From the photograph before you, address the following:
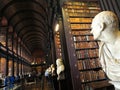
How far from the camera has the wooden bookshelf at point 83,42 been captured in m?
3.26

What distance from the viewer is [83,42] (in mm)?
3490

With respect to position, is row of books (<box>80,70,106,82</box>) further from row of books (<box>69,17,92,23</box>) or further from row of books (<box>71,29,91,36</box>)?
row of books (<box>69,17,92,23</box>)

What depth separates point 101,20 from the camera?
3.50ft

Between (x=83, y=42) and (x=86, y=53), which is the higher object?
(x=83, y=42)

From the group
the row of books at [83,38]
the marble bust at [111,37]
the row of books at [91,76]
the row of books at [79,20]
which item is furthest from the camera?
the row of books at [79,20]

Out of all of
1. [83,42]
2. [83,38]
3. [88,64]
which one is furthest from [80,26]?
[88,64]

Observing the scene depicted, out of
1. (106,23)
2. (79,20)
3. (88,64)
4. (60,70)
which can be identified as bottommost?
(60,70)

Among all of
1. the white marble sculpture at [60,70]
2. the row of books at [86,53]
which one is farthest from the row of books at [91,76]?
the white marble sculpture at [60,70]

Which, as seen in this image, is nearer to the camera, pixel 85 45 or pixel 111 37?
pixel 111 37

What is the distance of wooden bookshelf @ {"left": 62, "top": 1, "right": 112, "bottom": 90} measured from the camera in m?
3.26

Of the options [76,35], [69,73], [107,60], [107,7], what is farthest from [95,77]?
[107,60]

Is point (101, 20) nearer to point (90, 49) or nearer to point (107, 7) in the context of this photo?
point (107, 7)

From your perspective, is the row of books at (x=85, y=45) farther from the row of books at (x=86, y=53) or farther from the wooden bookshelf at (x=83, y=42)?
the row of books at (x=86, y=53)

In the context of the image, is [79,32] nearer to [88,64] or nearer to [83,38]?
[83,38]
